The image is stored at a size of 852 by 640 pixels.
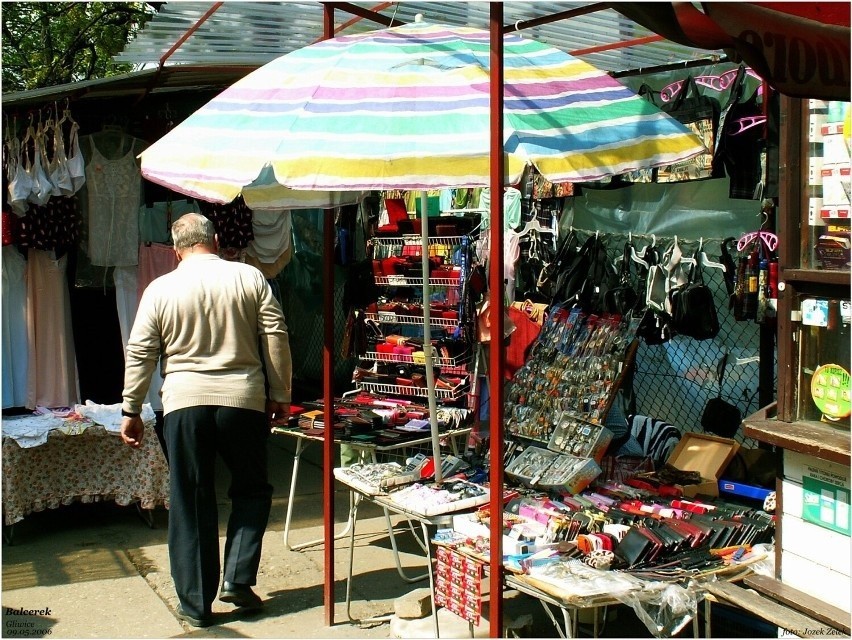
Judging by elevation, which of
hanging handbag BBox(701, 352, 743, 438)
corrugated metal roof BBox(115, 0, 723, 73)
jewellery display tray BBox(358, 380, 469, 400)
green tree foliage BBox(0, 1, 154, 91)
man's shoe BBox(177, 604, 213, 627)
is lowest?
man's shoe BBox(177, 604, 213, 627)

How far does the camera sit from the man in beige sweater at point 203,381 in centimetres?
457

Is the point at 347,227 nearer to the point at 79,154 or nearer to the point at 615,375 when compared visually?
the point at 79,154

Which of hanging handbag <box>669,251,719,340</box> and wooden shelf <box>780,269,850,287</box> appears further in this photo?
hanging handbag <box>669,251,719,340</box>

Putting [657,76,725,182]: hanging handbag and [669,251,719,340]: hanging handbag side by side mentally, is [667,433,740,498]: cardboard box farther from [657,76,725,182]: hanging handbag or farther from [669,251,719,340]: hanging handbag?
[657,76,725,182]: hanging handbag

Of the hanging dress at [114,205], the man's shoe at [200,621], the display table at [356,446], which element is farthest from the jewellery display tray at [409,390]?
the hanging dress at [114,205]

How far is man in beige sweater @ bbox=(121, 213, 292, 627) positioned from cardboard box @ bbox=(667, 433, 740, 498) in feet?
7.87

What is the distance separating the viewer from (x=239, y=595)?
4.77 meters

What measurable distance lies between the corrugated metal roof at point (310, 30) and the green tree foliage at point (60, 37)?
588cm

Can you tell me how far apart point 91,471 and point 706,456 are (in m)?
3.95

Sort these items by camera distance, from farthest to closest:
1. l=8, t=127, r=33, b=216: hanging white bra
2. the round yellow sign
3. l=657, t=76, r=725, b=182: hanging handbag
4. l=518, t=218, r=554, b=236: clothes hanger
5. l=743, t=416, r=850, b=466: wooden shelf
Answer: l=518, t=218, r=554, b=236: clothes hanger → l=8, t=127, r=33, b=216: hanging white bra → l=657, t=76, r=725, b=182: hanging handbag → the round yellow sign → l=743, t=416, r=850, b=466: wooden shelf

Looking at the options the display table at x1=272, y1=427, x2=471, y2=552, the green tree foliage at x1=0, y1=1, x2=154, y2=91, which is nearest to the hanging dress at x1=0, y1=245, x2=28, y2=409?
the display table at x1=272, y1=427, x2=471, y2=552

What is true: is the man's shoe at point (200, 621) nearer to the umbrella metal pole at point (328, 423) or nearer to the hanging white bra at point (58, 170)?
the umbrella metal pole at point (328, 423)

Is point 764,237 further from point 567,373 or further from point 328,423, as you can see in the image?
point 328,423

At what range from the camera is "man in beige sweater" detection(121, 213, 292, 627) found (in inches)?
180
